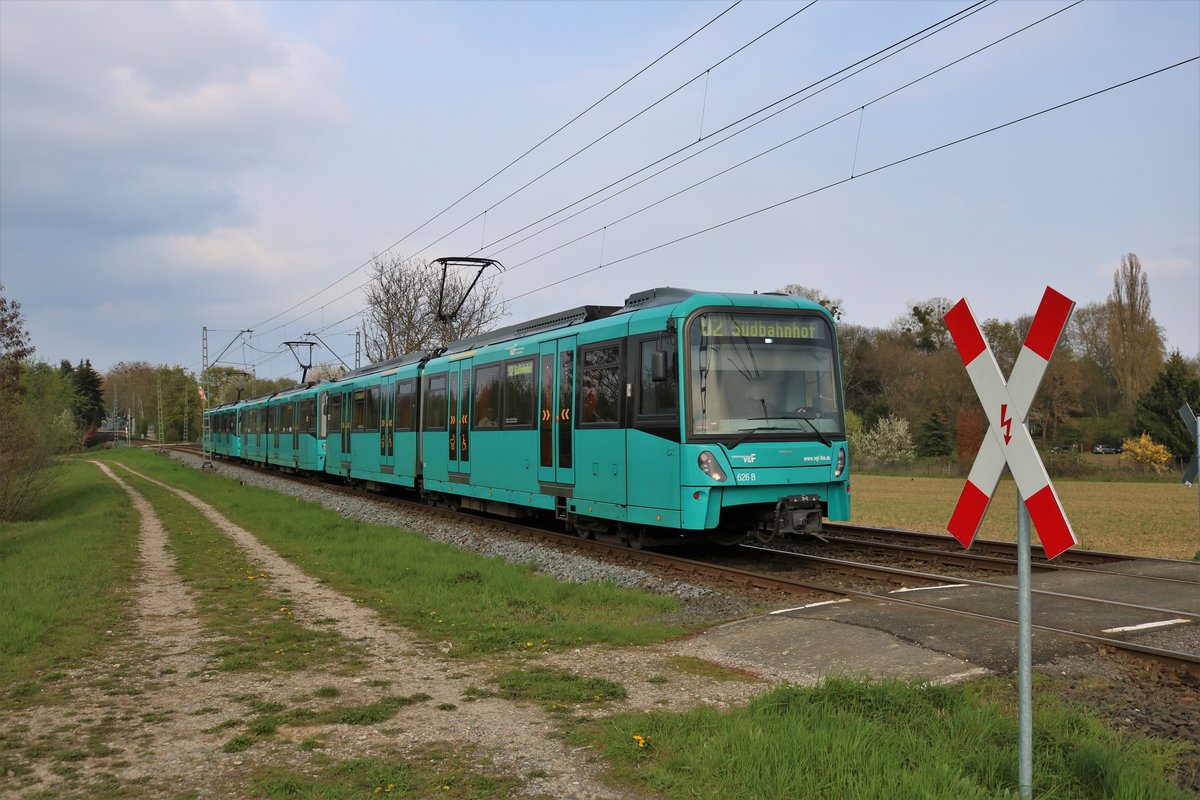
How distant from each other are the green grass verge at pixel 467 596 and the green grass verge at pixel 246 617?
0.82 m

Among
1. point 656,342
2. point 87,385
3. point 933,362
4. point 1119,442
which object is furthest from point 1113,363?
point 87,385

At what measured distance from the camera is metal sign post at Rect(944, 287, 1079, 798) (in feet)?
12.0

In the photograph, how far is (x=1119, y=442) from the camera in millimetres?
59031

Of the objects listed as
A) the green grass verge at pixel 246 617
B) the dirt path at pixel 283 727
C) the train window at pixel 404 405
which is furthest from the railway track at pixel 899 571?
the train window at pixel 404 405

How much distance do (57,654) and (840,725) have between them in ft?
21.2

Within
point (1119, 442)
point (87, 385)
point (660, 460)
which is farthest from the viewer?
point (87, 385)

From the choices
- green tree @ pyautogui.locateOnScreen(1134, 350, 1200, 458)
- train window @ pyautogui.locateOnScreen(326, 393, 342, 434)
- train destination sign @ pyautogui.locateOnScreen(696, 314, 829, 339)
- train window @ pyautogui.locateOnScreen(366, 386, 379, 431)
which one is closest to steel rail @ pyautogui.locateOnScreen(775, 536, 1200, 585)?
train destination sign @ pyautogui.locateOnScreen(696, 314, 829, 339)

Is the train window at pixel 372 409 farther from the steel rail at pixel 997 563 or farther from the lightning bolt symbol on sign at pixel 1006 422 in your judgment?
the lightning bolt symbol on sign at pixel 1006 422

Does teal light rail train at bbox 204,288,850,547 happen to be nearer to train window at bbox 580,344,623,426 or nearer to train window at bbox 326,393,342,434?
train window at bbox 580,344,623,426

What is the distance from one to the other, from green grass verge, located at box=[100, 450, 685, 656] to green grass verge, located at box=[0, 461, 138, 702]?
8.29 feet

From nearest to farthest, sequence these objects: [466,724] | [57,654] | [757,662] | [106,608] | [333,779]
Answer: [333,779], [466,724], [757,662], [57,654], [106,608]

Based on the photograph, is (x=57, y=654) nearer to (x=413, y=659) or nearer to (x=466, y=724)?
(x=413, y=659)

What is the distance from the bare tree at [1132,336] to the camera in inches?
2297

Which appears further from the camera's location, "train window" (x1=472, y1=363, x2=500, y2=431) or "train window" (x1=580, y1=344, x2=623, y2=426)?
"train window" (x1=472, y1=363, x2=500, y2=431)
